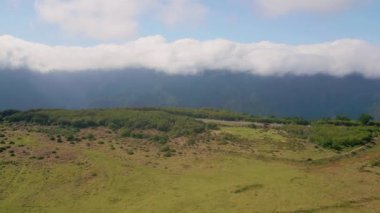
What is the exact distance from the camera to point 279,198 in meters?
83.3

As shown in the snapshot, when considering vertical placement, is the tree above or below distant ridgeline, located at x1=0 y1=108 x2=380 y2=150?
above

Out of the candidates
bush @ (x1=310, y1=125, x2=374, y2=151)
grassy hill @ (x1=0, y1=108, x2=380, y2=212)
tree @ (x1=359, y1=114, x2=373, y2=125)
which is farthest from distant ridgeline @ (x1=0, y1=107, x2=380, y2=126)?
bush @ (x1=310, y1=125, x2=374, y2=151)

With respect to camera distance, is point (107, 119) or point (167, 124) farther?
point (107, 119)

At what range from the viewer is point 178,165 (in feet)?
358

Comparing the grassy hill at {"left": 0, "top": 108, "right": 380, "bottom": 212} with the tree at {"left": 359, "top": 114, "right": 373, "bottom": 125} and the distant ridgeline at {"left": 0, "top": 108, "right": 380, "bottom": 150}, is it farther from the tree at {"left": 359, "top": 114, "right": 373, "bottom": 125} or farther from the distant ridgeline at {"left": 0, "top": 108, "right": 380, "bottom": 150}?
the tree at {"left": 359, "top": 114, "right": 373, "bottom": 125}

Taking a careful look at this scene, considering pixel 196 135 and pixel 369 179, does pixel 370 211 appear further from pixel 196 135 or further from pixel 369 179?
pixel 196 135

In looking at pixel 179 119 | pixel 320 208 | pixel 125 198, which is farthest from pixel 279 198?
pixel 179 119

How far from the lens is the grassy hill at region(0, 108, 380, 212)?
84.8 meters

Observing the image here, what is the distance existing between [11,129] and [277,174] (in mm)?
81922

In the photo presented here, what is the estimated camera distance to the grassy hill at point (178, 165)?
278ft

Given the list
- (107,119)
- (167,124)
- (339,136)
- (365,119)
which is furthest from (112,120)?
(365,119)

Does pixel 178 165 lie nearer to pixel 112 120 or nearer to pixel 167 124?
pixel 167 124

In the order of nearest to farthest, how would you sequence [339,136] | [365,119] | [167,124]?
[339,136] < [167,124] < [365,119]

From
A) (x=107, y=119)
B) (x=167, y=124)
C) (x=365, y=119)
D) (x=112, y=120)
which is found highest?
(x=365, y=119)
